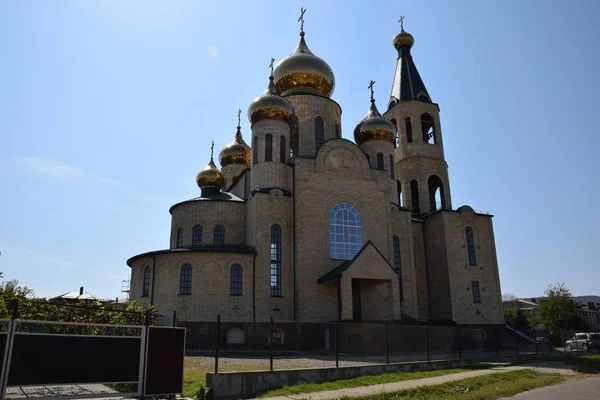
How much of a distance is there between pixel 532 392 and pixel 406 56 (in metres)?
29.0

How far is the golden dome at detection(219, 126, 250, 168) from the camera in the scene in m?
33.4

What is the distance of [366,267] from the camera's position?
22344mm

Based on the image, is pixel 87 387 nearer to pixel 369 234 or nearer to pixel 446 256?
pixel 369 234

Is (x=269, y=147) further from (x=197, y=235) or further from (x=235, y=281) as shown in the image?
(x=235, y=281)

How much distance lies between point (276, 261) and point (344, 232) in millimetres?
3983

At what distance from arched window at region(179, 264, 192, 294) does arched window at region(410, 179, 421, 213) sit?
15.9m

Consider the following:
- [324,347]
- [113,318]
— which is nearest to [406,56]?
[324,347]

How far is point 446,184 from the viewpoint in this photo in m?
31.4

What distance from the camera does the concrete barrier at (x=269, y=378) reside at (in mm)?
9945

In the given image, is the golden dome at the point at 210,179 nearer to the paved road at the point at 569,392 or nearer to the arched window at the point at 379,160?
the arched window at the point at 379,160

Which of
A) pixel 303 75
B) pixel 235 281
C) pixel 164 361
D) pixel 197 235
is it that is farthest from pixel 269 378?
pixel 303 75

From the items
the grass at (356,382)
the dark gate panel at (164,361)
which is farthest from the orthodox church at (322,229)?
the dark gate panel at (164,361)

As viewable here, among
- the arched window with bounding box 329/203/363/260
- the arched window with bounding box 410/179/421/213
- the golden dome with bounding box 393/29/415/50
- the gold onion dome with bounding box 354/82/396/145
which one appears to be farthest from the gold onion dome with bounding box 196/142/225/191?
the golden dome with bounding box 393/29/415/50

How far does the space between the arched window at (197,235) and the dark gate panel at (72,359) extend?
1750cm
